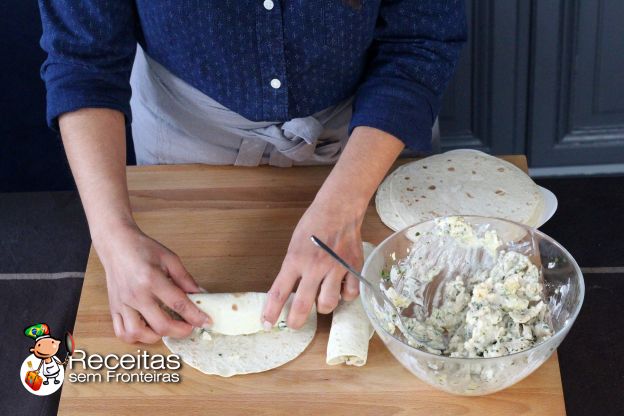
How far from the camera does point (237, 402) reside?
1.02 meters

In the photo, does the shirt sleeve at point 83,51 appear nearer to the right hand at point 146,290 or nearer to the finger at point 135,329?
the right hand at point 146,290

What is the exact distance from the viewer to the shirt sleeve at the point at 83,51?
1228 millimetres

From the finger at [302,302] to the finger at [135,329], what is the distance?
0.65 feet

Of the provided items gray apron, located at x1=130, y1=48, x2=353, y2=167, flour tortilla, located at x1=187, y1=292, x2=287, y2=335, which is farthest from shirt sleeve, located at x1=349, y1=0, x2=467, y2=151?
flour tortilla, located at x1=187, y1=292, x2=287, y2=335

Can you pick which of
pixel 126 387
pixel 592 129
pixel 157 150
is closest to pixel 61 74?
pixel 157 150

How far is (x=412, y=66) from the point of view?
129 centimetres

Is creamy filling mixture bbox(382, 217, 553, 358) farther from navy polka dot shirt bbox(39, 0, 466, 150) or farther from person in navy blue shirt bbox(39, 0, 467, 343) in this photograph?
navy polka dot shirt bbox(39, 0, 466, 150)

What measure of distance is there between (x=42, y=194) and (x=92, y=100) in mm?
1297

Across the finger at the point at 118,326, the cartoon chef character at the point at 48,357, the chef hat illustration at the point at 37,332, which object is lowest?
the chef hat illustration at the point at 37,332

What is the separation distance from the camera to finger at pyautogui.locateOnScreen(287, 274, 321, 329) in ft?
3.56

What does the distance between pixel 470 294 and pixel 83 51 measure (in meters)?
0.72

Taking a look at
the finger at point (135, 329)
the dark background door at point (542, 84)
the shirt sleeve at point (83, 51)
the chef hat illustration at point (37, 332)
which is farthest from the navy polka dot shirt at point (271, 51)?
the dark background door at point (542, 84)

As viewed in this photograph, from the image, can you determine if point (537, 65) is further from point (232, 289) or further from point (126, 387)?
point (126, 387)

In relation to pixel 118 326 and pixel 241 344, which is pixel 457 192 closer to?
pixel 241 344
